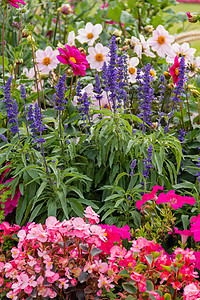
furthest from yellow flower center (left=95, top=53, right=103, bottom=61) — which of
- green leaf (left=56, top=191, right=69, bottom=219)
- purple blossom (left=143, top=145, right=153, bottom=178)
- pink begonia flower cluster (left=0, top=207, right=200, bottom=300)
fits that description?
pink begonia flower cluster (left=0, top=207, right=200, bottom=300)

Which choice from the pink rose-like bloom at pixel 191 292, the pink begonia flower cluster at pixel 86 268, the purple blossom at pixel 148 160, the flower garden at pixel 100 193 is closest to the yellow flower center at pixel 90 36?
the flower garden at pixel 100 193

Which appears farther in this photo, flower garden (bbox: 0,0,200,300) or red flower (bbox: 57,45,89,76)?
red flower (bbox: 57,45,89,76)

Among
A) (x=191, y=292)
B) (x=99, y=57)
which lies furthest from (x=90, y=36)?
(x=191, y=292)

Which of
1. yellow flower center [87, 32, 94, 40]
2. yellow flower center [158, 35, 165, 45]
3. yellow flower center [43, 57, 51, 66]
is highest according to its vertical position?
yellow flower center [87, 32, 94, 40]

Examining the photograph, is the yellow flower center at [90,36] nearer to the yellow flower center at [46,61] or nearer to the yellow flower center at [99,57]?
the yellow flower center at [99,57]

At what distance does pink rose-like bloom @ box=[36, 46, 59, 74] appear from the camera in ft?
8.00

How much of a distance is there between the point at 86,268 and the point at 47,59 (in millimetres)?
1451

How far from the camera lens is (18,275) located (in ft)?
4.92

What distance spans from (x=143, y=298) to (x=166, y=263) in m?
0.16

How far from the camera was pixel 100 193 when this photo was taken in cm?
239

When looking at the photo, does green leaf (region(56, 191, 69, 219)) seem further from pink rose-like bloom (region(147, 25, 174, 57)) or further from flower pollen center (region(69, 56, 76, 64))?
pink rose-like bloom (region(147, 25, 174, 57))

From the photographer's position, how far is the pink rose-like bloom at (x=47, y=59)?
2438 mm

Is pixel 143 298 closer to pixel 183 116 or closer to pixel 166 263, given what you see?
pixel 166 263

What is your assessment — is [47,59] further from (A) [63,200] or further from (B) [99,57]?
(A) [63,200]
